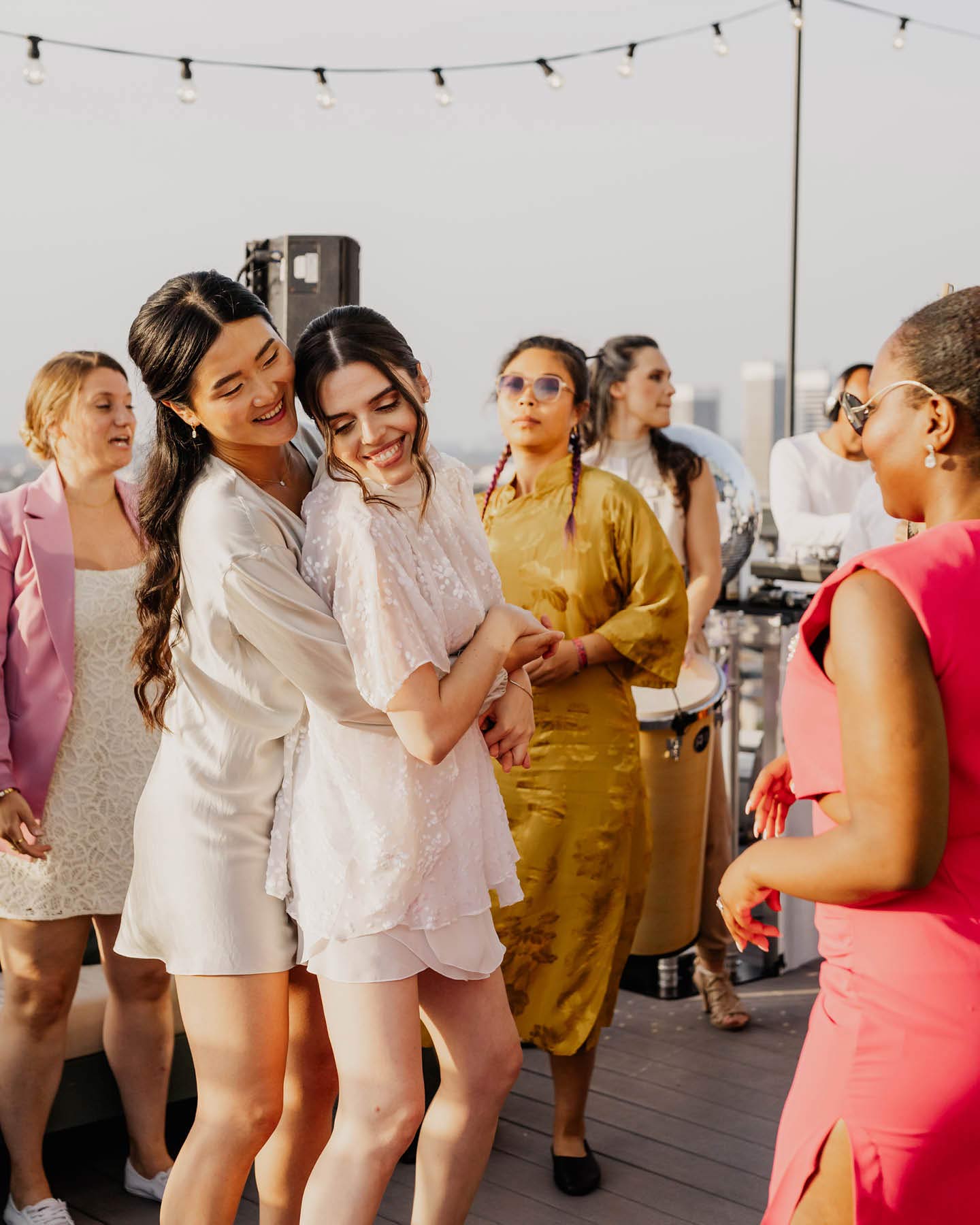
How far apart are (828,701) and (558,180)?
1436cm

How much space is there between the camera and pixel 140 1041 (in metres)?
2.42

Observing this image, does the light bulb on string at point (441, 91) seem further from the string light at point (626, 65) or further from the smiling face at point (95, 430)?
the smiling face at point (95, 430)

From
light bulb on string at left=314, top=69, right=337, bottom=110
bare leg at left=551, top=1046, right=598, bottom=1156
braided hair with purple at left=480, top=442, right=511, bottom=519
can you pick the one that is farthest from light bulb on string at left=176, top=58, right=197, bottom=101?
bare leg at left=551, top=1046, right=598, bottom=1156

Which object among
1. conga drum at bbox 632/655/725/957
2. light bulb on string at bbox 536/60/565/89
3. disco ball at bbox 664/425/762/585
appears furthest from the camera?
light bulb on string at bbox 536/60/565/89

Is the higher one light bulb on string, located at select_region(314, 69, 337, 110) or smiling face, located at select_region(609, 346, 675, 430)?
light bulb on string, located at select_region(314, 69, 337, 110)

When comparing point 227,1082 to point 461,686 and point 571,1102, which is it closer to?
point 461,686

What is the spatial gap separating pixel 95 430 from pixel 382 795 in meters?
1.25

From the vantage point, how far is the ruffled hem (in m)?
1.55

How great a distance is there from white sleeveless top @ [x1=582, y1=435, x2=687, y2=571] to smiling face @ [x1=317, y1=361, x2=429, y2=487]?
1806mm

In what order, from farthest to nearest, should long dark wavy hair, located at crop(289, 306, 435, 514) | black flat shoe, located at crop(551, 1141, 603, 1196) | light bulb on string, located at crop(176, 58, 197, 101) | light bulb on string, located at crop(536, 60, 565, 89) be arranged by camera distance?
light bulb on string, located at crop(536, 60, 565, 89), light bulb on string, located at crop(176, 58, 197, 101), black flat shoe, located at crop(551, 1141, 603, 1196), long dark wavy hair, located at crop(289, 306, 435, 514)

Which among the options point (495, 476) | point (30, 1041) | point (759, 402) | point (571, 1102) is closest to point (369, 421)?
point (495, 476)

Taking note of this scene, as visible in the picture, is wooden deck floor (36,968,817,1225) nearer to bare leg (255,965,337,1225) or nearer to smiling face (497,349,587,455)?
bare leg (255,965,337,1225)

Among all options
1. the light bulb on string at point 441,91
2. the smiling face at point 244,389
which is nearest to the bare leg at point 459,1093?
the smiling face at point 244,389

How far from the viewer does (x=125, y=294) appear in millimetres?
1901
